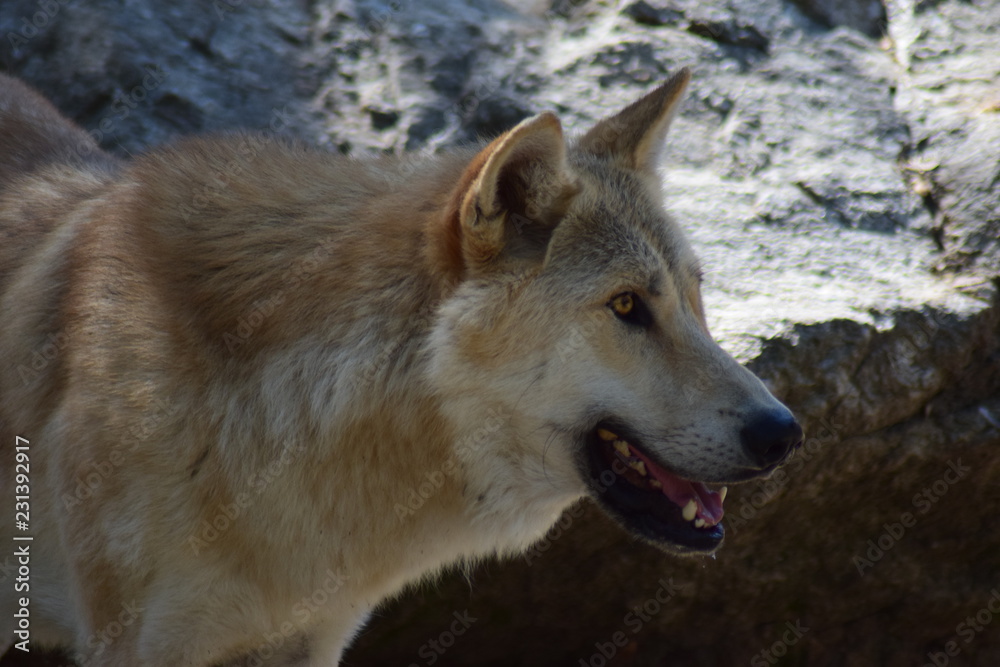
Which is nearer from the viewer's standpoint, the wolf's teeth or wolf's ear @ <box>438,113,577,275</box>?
wolf's ear @ <box>438,113,577,275</box>

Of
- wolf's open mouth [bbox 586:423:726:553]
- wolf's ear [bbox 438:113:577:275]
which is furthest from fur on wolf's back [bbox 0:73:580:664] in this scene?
wolf's open mouth [bbox 586:423:726:553]

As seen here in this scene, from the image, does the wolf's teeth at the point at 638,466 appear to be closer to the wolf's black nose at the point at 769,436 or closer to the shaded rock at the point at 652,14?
the wolf's black nose at the point at 769,436

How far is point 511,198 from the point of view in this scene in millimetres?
2980

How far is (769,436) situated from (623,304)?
582mm

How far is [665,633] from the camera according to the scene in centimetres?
470

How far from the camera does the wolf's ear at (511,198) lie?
2.77 metres

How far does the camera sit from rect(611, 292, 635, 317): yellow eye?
118 inches

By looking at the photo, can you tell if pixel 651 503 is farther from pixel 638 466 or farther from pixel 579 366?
pixel 579 366

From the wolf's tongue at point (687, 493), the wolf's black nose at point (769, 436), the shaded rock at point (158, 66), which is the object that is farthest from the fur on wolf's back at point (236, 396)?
the shaded rock at point (158, 66)

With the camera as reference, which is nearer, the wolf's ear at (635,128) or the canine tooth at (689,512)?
the canine tooth at (689,512)

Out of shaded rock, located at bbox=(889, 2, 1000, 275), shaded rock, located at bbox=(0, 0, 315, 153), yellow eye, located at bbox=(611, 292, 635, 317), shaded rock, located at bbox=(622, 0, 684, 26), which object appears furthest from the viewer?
shaded rock, located at bbox=(622, 0, 684, 26)

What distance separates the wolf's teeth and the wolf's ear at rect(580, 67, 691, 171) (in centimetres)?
105

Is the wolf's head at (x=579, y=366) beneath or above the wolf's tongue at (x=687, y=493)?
above

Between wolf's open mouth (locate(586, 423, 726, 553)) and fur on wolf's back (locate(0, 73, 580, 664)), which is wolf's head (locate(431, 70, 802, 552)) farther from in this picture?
fur on wolf's back (locate(0, 73, 580, 664))
